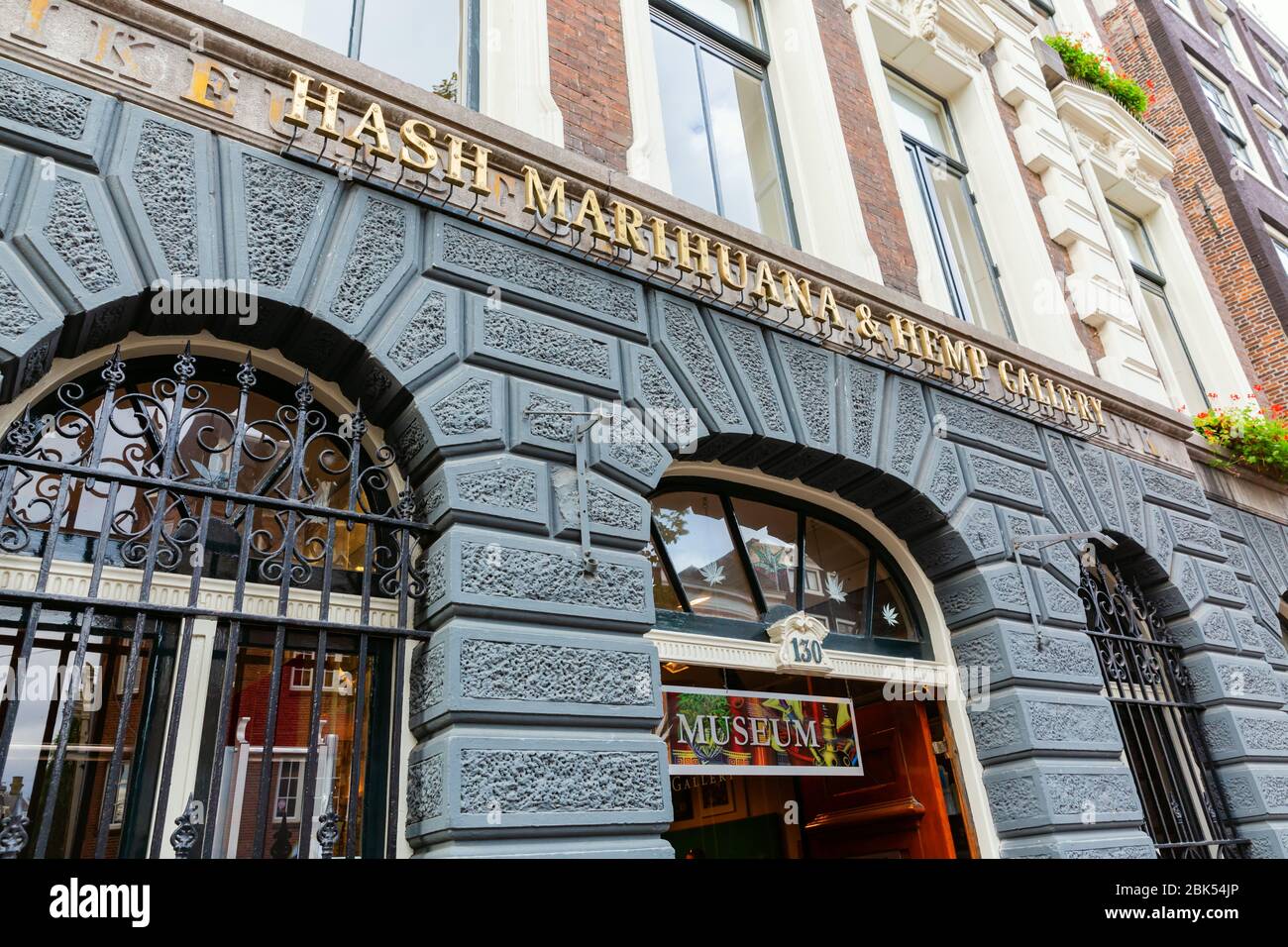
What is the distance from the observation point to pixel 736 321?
6.19m

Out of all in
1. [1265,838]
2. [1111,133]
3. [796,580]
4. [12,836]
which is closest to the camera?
[12,836]

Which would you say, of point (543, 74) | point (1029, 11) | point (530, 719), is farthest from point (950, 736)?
point (1029, 11)

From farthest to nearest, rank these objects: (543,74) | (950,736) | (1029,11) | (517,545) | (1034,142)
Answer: (1029,11)
(1034,142)
(950,736)
(543,74)
(517,545)

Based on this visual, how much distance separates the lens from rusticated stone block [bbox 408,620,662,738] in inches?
159

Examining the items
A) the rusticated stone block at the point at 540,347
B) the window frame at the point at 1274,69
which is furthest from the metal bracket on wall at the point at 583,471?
the window frame at the point at 1274,69

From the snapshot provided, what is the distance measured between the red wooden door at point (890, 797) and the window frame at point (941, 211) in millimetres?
4076

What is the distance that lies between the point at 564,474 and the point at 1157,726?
19.9 feet

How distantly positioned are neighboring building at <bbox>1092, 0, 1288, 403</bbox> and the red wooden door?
10183mm

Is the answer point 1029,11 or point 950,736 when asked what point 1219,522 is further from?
point 1029,11

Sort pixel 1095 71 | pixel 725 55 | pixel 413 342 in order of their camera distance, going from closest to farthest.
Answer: pixel 413 342 → pixel 725 55 → pixel 1095 71

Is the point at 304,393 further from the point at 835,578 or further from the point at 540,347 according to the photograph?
the point at 835,578

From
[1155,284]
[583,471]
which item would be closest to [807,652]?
[583,471]

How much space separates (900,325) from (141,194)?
5.44 metres

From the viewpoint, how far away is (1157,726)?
7656mm
